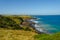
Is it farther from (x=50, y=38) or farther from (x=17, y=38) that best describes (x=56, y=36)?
(x=17, y=38)

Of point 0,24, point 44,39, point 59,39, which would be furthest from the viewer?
point 0,24

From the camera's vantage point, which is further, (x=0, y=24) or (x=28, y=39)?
(x=0, y=24)

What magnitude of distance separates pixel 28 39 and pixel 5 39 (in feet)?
7.22

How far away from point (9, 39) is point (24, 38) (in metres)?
1.57

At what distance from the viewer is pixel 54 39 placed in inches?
532

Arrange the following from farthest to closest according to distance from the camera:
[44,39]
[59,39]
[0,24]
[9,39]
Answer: [0,24] < [9,39] < [44,39] < [59,39]

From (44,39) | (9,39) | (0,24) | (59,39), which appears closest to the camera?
(59,39)

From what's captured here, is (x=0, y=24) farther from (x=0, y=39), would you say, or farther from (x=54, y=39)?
(x=54, y=39)

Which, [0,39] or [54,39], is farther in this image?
[0,39]

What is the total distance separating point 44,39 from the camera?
14320mm

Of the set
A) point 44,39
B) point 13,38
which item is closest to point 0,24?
point 13,38

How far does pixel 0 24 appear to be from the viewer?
1036 inches

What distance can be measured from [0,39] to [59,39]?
6282 millimetres

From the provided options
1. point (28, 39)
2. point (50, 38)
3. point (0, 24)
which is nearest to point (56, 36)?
point (50, 38)
